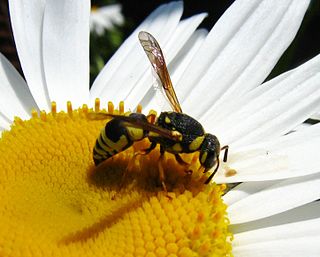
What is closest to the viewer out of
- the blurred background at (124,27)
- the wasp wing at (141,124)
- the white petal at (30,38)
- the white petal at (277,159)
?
the wasp wing at (141,124)

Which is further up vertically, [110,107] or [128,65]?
[128,65]

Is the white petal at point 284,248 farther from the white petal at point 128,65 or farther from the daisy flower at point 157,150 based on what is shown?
the white petal at point 128,65

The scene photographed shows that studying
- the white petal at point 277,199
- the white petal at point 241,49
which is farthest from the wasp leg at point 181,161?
the white petal at point 241,49

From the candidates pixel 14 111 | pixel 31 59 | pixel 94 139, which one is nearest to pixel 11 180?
pixel 94 139

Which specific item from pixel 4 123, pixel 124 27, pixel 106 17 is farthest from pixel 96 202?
pixel 106 17

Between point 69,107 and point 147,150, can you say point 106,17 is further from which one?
point 147,150

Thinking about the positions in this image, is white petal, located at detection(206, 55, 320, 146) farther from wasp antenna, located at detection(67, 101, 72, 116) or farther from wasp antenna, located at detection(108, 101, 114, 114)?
wasp antenna, located at detection(67, 101, 72, 116)

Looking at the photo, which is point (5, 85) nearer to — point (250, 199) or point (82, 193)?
point (82, 193)
